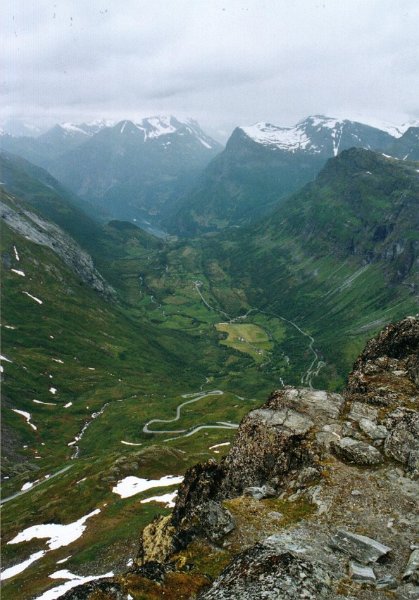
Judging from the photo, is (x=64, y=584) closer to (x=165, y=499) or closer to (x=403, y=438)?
(x=165, y=499)

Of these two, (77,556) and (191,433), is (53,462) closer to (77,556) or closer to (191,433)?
(191,433)

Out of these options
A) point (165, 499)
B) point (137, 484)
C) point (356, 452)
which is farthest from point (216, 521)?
point (137, 484)

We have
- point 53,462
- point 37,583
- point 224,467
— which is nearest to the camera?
point 224,467

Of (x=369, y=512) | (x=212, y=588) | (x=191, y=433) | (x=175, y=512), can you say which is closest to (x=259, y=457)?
(x=175, y=512)

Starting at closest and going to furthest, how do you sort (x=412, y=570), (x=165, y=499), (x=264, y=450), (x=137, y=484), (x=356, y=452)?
(x=412, y=570) → (x=356, y=452) → (x=264, y=450) → (x=165, y=499) → (x=137, y=484)

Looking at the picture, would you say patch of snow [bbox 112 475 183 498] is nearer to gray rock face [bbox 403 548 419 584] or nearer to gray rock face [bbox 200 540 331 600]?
gray rock face [bbox 200 540 331 600]

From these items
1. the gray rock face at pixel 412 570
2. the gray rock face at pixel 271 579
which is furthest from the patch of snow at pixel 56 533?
the gray rock face at pixel 412 570

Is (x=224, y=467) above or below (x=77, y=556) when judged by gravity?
above
